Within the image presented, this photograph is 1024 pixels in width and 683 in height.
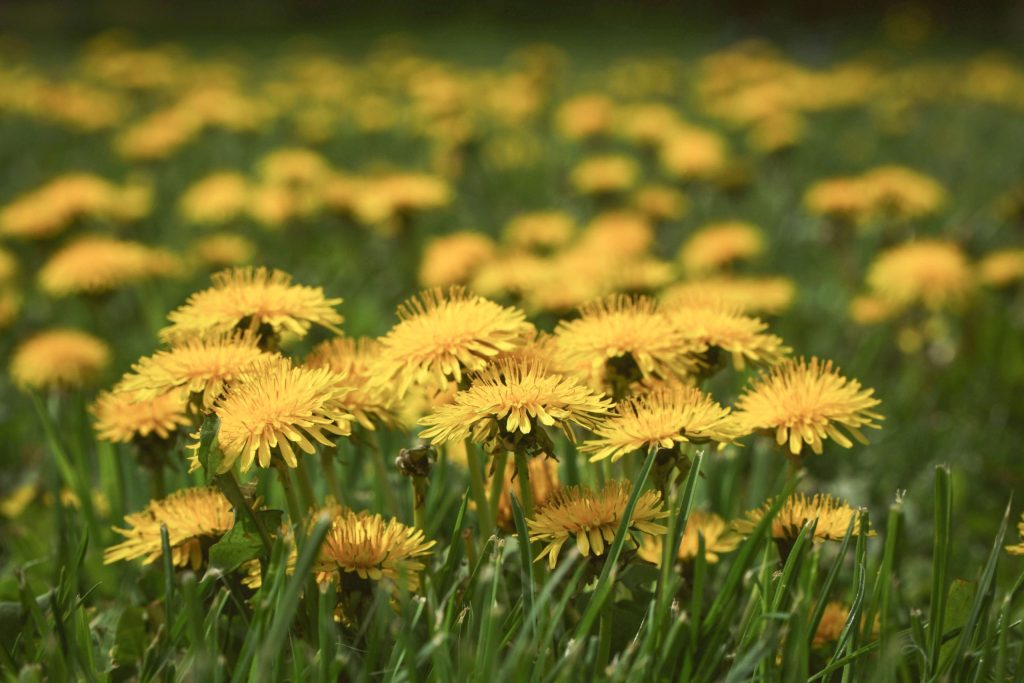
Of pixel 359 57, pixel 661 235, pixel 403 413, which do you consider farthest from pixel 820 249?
pixel 359 57

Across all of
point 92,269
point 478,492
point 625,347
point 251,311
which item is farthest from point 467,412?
point 92,269

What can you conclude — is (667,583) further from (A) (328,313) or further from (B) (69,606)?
(B) (69,606)

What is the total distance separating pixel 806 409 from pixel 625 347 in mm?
222

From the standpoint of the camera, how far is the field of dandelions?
109cm

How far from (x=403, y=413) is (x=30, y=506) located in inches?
32.8

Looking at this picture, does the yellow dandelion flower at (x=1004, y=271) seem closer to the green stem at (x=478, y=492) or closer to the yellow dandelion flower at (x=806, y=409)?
the yellow dandelion flower at (x=806, y=409)

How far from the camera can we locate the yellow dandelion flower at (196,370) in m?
1.17

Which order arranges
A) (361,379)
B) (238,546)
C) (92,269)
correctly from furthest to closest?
(92,269), (361,379), (238,546)

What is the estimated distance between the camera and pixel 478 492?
118 cm

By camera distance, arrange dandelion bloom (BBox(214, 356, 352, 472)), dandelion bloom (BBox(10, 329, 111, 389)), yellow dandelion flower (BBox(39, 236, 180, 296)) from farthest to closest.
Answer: yellow dandelion flower (BBox(39, 236, 180, 296)) < dandelion bloom (BBox(10, 329, 111, 389)) < dandelion bloom (BBox(214, 356, 352, 472))

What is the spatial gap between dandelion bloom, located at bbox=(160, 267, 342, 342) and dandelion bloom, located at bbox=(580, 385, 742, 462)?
0.41m

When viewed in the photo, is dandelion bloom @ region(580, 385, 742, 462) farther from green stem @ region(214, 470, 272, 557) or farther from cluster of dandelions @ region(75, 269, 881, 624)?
green stem @ region(214, 470, 272, 557)

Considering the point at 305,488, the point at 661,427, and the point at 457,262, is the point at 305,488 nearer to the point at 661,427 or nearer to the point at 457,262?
the point at 661,427

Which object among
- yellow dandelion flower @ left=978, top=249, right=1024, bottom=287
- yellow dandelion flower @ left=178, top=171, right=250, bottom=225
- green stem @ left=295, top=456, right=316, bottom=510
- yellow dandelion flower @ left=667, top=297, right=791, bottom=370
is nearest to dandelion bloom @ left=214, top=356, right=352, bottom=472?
green stem @ left=295, top=456, right=316, bottom=510
